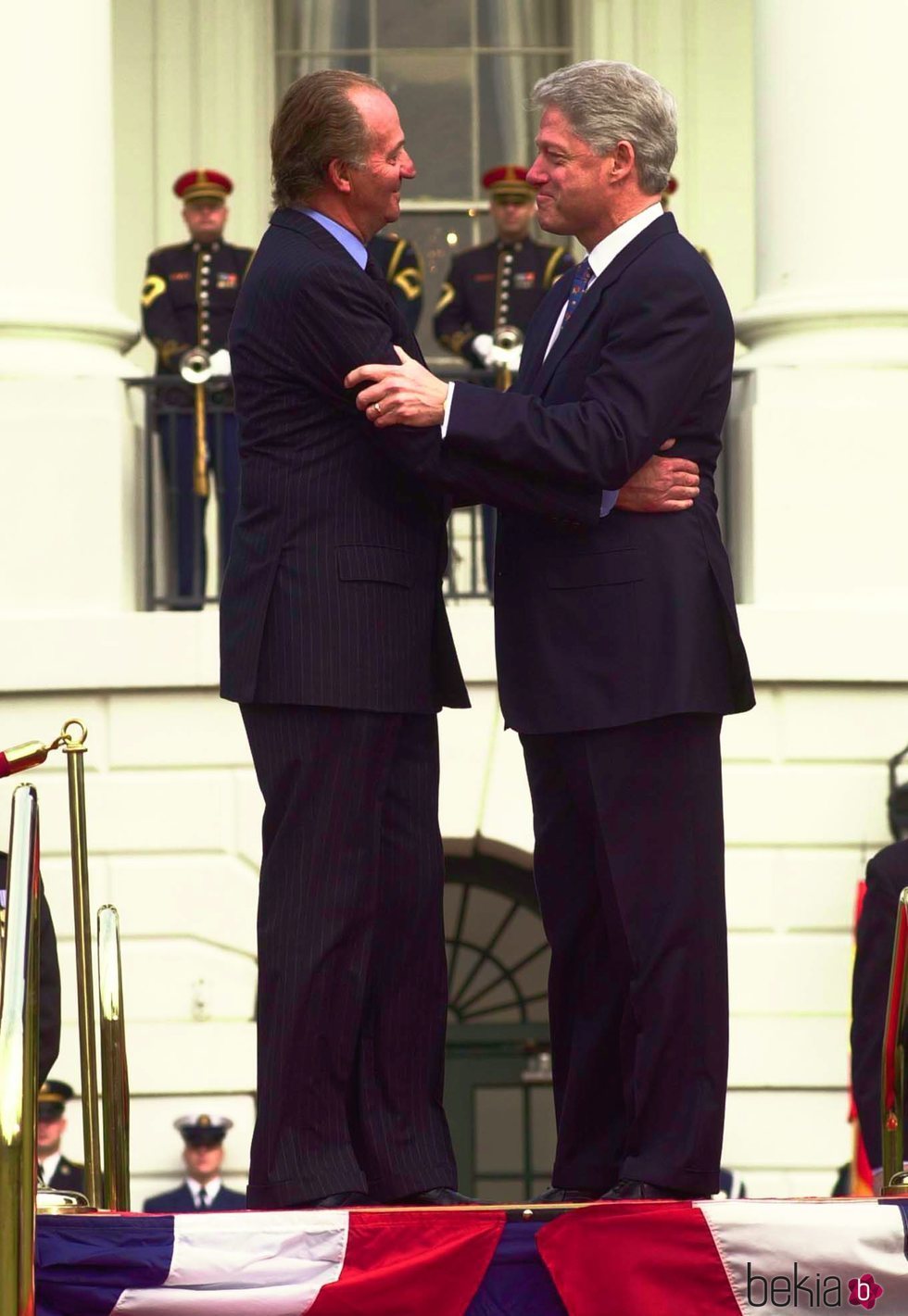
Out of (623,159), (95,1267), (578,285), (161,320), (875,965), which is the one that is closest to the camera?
(95,1267)

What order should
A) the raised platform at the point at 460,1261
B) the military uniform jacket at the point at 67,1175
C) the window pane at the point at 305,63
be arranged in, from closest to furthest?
the raised platform at the point at 460,1261 → the military uniform jacket at the point at 67,1175 → the window pane at the point at 305,63

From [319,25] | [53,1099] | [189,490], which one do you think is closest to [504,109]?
[319,25]

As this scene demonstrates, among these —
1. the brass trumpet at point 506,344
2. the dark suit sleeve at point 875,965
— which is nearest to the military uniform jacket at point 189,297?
the brass trumpet at point 506,344

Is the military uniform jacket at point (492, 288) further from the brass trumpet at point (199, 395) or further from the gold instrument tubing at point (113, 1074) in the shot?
the gold instrument tubing at point (113, 1074)

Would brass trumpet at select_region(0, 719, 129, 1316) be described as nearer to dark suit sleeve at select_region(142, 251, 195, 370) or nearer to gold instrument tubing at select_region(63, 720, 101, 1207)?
gold instrument tubing at select_region(63, 720, 101, 1207)

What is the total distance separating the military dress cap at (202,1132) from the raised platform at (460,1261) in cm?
738

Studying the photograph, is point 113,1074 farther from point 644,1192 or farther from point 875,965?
point 875,965

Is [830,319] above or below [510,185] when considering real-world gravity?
below

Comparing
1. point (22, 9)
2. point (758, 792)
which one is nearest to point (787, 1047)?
point (758, 792)

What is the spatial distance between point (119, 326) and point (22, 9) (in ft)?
4.39

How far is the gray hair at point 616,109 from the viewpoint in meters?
4.91

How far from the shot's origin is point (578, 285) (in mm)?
5062

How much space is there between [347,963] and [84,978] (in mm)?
491

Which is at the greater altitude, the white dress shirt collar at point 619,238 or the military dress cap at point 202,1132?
the white dress shirt collar at point 619,238
